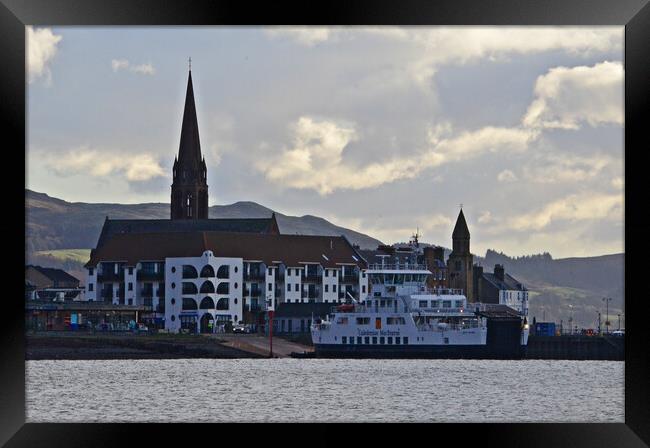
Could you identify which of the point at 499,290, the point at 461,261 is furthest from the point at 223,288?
the point at 499,290

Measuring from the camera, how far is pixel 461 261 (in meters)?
96.8

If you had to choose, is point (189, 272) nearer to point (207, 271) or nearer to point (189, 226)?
point (207, 271)

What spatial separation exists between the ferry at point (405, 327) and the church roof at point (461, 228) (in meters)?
33.7

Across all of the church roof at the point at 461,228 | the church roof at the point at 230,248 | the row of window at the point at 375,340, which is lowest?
the row of window at the point at 375,340

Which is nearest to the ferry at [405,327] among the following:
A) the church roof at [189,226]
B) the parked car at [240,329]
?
the parked car at [240,329]

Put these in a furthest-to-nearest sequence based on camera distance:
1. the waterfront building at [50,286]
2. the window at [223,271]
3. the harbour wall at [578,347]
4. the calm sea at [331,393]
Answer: the waterfront building at [50,286], the window at [223,271], the harbour wall at [578,347], the calm sea at [331,393]

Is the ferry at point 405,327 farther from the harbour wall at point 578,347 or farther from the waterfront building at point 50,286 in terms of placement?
the waterfront building at point 50,286

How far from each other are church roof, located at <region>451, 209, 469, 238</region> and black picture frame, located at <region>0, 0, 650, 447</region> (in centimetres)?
8539

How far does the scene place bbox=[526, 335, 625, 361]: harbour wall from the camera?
68188mm

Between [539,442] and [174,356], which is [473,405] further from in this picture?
[174,356]

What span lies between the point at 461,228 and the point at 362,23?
86.4 meters

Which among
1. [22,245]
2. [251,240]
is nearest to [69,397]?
[22,245]

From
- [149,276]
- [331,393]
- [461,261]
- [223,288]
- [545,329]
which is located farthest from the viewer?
[461,261]

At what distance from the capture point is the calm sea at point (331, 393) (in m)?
26.6
